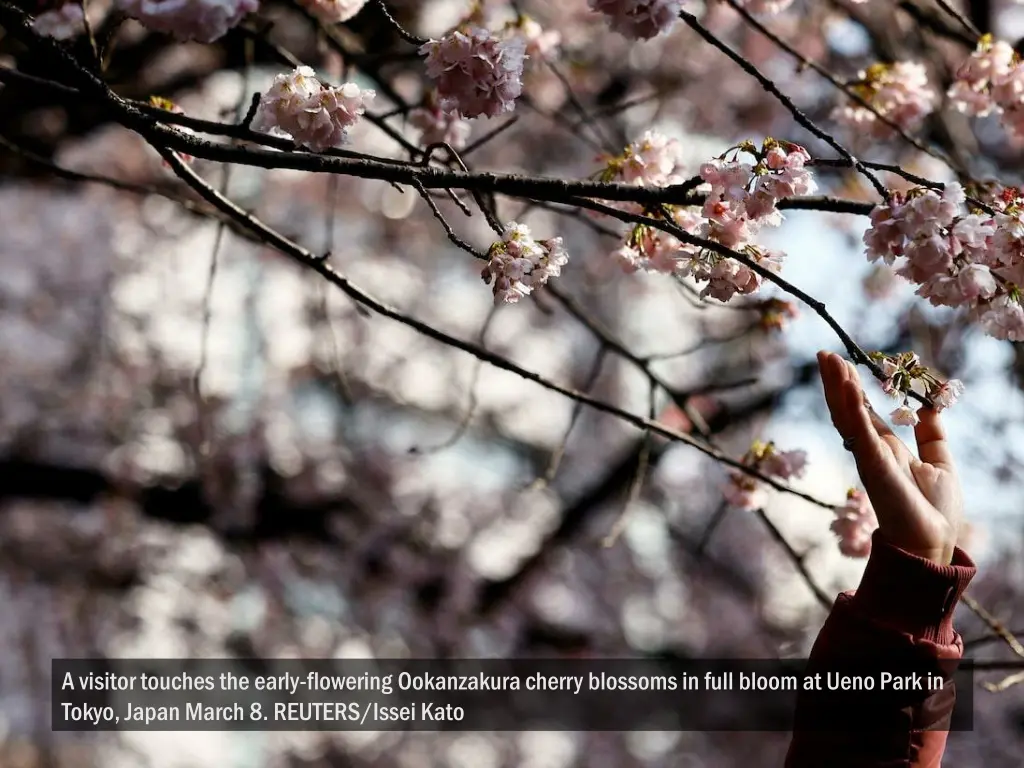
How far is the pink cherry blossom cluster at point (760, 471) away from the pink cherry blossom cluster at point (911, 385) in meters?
0.84

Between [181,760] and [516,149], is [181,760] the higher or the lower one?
the lower one

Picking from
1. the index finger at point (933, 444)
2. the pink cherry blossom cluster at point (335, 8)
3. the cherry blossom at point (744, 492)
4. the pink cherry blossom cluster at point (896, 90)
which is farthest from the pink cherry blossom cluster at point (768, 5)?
the index finger at point (933, 444)

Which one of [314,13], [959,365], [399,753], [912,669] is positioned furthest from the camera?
[399,753]

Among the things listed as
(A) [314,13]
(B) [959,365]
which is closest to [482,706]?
(B) [959,365]

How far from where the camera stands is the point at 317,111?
153 cm

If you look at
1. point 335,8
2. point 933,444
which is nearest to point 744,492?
point 933,444

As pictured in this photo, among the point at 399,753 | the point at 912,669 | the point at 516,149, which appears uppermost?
the point at 516,149

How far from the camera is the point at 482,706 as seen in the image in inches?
257

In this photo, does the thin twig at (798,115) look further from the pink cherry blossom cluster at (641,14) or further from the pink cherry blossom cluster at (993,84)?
the pink cherry blossom cluster at (993,84)

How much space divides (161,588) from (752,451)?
462cm

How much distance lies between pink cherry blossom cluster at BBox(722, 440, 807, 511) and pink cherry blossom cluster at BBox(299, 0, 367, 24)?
132 centimetres

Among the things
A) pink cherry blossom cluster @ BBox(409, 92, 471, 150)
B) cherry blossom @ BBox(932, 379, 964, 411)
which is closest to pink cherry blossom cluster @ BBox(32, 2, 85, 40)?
pink cherry blossom cluster @ BBox(409, 92, 471, 150)

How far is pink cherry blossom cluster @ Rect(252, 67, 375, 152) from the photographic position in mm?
1521

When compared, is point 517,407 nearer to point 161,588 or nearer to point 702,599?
point 702,599
